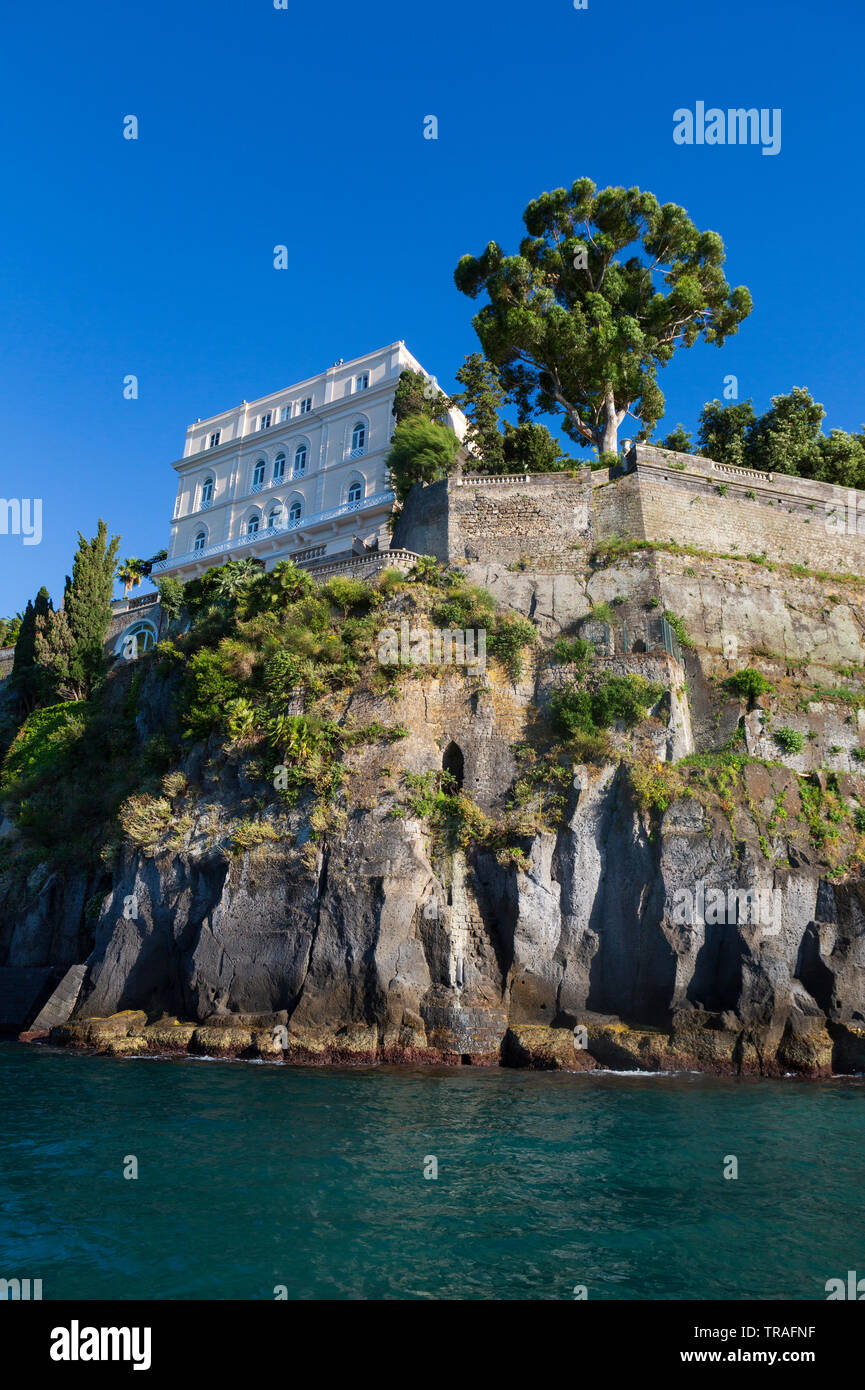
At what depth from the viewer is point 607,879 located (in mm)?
22469

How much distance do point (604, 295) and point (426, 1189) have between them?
32.0 meters

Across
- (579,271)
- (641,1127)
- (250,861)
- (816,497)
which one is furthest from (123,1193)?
(579,271)

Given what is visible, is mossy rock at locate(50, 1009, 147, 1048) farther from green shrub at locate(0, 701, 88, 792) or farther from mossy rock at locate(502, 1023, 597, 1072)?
green shrub at locate(0, 701, 88, 792)

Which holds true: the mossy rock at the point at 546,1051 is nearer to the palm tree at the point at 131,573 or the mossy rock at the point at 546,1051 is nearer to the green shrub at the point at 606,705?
the green shrub at the point at 606,705

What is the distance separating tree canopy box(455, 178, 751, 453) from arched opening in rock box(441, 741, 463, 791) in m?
15.4

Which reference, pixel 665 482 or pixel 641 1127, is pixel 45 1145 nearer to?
pixel 641 1127

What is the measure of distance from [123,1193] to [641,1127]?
A: 8413 millimetres

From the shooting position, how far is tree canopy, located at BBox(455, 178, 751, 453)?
107ft

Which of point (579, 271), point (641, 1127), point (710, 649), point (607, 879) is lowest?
point (641, 1127)

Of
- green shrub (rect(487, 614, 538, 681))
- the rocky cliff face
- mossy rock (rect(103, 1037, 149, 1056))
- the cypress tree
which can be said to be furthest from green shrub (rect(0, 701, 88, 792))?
green shrub (rect(487, 614, 538, 681))

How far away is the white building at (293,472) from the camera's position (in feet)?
138

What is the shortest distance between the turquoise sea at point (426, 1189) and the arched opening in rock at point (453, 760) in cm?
950

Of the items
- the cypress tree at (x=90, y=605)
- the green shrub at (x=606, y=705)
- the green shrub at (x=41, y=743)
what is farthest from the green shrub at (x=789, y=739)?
the cypress tree at (x=90, y=605)
